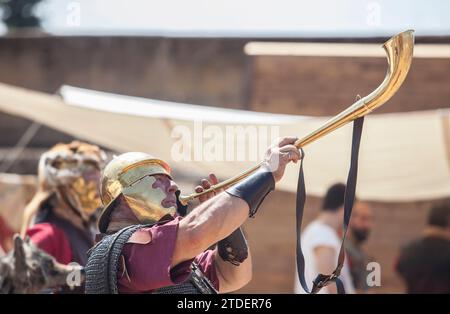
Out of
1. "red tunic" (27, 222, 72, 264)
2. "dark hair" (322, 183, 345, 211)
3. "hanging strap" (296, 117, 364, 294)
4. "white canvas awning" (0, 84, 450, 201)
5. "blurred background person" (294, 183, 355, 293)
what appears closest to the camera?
"hanging strap" (296, 117, 364, 294)

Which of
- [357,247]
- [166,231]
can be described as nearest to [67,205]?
[166,231]

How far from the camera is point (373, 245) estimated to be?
1009 centimetres

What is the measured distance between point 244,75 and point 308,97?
3.00 feet

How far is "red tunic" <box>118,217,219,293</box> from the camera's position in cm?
329

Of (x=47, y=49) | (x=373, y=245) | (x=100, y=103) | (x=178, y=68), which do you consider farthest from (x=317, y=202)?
(x=47, y=49)

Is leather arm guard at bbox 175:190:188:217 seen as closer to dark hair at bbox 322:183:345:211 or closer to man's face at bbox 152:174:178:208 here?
man's face at bbox 152:174:178:208

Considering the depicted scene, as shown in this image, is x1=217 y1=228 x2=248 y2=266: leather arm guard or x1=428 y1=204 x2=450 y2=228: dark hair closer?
x1=217 y1=228 x2=248 y2=266: leather arm guard

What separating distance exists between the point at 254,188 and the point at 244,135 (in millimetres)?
3407

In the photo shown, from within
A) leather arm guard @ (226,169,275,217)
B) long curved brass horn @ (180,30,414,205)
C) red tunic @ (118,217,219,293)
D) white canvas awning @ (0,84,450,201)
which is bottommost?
red tunic @ (118,217,219,293)

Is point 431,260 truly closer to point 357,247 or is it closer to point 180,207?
point 357,247

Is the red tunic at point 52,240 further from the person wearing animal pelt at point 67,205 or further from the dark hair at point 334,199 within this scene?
the dark hair at point 334,199

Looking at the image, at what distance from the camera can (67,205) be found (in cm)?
559

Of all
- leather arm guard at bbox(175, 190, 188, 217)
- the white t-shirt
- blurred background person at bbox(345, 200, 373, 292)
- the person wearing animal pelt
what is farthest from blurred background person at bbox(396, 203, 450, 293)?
leather arm guard at bbox(175, 190, 188, 217)

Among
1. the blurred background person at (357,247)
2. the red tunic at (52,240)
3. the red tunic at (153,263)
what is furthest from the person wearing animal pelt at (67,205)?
the blurred background person at (357,247)
